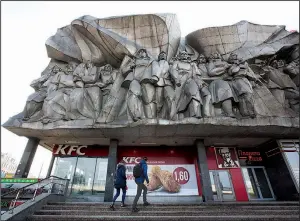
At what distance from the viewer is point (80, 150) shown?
1348 centimetres

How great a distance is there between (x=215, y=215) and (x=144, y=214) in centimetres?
233

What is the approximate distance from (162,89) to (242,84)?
483cm

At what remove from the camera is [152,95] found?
36.7 ft

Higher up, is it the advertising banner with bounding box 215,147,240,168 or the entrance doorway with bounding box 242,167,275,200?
the advertising banner with bounding box 215,147,240,168

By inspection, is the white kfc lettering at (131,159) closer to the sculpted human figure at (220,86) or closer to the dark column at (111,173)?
the dark column at (111,173)

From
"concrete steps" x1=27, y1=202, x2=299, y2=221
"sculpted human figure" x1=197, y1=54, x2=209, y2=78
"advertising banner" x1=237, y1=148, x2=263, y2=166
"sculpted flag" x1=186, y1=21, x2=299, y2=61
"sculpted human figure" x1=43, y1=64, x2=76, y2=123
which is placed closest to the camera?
"concrete steps" x1=27, y1=202, x2=299, y2=221

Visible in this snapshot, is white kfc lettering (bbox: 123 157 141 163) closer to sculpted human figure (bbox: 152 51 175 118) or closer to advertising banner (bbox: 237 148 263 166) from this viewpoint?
sculpted human figure (bbox: 152 51 175 118)

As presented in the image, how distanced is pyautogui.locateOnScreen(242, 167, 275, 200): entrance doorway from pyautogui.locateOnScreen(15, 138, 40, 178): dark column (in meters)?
13.8

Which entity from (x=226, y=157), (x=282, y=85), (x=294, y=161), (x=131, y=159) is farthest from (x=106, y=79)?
(x=294, y=161)

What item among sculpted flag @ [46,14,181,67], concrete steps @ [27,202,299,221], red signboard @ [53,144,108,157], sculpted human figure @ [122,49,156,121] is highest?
sculpted flag @ [46,14,181,67]

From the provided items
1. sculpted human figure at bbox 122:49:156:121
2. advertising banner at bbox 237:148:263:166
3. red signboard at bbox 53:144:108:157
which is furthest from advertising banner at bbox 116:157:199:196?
sculpted human figure at bbox 122:49:156:121

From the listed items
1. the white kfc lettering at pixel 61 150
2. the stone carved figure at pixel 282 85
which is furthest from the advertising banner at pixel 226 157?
the white kfc lettering at pixel 61 150

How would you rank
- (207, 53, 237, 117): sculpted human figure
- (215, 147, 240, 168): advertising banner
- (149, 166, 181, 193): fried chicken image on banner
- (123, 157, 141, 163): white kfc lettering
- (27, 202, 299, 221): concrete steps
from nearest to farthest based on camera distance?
(27, 202, 299, 221): concrete steps < (207, 53, 237, 117): sculpted human figure < (149, 166, 181, 193): fried chicken image on banner < (215, 147, 240, 168): advertising banner < (123, 157, 141, 163): white kfc lettering

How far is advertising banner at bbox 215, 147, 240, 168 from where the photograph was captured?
12.9 m
